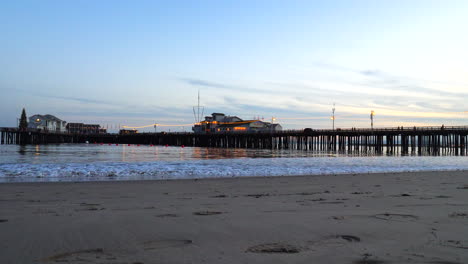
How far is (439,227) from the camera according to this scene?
3889 millimetres

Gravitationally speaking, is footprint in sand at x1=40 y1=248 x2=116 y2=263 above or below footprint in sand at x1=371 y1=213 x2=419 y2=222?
above

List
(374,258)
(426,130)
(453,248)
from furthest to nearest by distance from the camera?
(426,130)
(453,248)
(374,258)

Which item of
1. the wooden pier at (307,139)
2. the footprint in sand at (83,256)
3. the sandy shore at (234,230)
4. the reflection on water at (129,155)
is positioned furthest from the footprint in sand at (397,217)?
the wooden pier at (307,139)

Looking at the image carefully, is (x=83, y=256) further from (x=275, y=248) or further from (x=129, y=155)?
(x=129, y=155)

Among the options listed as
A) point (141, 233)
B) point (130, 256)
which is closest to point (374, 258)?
point (130, 256)

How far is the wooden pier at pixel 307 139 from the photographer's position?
168ft

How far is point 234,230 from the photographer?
3.74 metres

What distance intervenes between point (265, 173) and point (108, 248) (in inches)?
422

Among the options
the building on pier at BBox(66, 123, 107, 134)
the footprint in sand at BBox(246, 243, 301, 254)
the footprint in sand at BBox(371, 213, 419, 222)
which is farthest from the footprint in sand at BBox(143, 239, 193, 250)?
the building on pier at BBox(66, 123, 107, 134)

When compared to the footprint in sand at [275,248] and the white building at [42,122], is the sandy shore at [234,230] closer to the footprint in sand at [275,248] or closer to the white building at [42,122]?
the footprint in sand at [275,248]

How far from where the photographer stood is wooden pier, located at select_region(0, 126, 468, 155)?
51.1 meters

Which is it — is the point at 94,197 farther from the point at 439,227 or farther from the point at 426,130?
the point at 426,130

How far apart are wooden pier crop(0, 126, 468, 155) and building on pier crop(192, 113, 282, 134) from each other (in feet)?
11.6

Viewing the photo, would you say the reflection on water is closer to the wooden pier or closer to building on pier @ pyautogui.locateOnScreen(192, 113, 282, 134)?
the wooden pier
